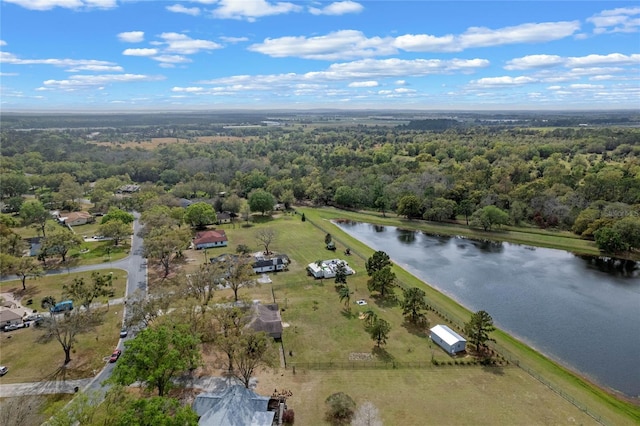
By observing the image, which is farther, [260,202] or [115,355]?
[260,202]

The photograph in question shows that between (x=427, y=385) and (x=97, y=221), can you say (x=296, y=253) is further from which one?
(x=97, y=221)

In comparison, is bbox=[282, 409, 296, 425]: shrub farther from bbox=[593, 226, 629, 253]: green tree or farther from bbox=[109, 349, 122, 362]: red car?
bbox=[593, 226, 629, 253]: green tree

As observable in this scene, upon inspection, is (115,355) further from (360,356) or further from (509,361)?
(509,361)

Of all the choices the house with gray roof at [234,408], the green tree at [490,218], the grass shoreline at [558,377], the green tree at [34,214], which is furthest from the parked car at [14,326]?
the green tree at [490,218]

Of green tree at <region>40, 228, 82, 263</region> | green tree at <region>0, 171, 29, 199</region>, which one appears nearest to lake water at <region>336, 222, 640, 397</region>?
green tree at <region>40, 228, 82, 263</region>

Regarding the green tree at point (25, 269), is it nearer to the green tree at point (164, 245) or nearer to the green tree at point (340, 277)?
the green tree at point (164, 245)

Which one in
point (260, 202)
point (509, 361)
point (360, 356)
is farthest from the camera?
point (260, 202)

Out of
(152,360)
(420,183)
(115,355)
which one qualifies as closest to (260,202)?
(420,183)
